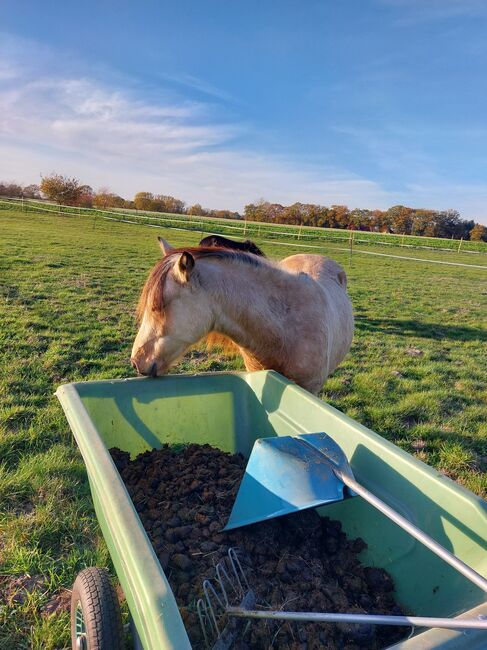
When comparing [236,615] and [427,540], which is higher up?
[427,540]

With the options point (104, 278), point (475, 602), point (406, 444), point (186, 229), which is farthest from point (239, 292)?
point (186, 229)

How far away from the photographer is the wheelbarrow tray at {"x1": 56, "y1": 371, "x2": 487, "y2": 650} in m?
1.06

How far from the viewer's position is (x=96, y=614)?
4.83 ft

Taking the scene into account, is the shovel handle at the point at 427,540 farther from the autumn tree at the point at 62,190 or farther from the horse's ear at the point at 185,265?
the autumn tree at the point at 62,190

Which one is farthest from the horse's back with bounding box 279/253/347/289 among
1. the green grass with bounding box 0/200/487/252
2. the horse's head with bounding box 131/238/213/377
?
the green grass with bounding box 0/200/487/252

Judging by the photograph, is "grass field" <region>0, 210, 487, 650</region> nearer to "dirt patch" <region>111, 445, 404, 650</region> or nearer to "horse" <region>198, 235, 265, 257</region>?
"dirt patch" <region>111, 445, 404, 650</region>

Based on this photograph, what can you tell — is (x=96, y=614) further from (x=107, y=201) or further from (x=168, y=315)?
(x=107, y=201)

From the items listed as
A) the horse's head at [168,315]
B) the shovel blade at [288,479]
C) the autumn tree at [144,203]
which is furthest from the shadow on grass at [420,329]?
the autumn tree at [144,203]

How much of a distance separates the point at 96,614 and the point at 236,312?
1728 mm

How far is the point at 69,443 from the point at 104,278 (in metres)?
8.07

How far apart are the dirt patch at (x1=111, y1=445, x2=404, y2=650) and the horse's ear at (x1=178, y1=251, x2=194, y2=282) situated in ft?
3.47

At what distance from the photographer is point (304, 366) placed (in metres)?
2.85

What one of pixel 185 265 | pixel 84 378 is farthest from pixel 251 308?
pixel 84 378

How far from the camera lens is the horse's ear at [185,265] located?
2.40 metres
